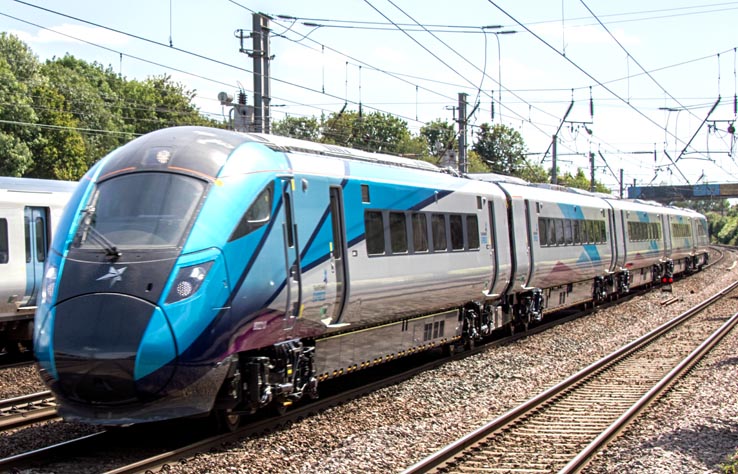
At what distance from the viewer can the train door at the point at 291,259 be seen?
9672 mm

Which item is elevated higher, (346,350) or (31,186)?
(31,186)

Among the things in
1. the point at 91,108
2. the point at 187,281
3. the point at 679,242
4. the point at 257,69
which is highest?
the point at 91,108

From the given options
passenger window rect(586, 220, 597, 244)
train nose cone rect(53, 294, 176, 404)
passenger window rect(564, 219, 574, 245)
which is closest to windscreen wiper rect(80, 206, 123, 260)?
train nose cone rect(53, 294, 176, 404)

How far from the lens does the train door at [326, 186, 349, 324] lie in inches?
426

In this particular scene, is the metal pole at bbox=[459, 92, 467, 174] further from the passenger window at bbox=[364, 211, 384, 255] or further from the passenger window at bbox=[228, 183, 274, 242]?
the passenger window at bbox=[228, 183, 274, 242]

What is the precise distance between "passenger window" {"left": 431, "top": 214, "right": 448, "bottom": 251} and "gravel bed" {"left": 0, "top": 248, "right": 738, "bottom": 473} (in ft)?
6.56

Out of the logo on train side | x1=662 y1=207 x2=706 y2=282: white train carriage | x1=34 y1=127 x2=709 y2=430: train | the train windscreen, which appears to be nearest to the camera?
x1=34 y1=127 x2=709 y2=430: train

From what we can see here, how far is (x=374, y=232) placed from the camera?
11.9m

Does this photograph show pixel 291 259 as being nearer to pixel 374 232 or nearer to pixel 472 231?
pixel 374 232

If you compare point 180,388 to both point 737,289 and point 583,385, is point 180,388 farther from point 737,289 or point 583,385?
point 737,289

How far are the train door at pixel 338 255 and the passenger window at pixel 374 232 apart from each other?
671 mm

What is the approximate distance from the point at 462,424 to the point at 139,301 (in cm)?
442

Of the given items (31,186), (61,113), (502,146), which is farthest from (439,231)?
(502,146)

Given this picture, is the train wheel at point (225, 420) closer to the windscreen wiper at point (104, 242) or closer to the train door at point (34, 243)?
the windscreen wiper at point (104, 242)
